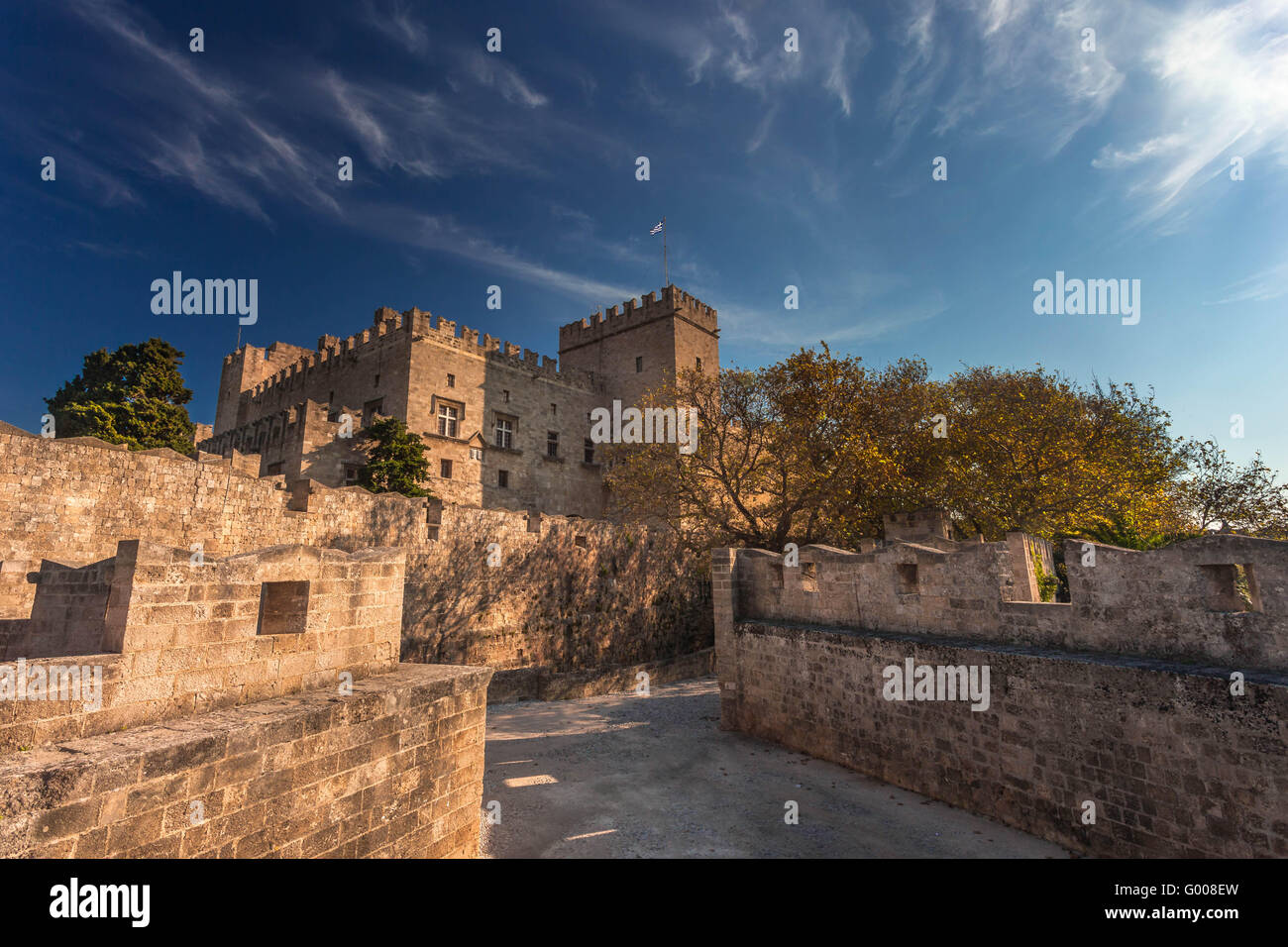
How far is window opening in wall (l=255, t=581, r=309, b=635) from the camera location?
15.3 feet

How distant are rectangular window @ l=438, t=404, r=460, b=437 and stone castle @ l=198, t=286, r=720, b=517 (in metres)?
0.05

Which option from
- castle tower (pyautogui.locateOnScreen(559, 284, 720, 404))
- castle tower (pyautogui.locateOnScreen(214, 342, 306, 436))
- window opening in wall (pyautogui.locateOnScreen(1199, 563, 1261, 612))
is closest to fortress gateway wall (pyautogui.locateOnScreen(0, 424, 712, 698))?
window opening in wall (pyautogui.locateOnScreen(1199, 563, 1261, 612))

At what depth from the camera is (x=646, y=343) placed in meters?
31.6

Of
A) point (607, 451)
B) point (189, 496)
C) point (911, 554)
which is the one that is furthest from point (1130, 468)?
point (189, 496)

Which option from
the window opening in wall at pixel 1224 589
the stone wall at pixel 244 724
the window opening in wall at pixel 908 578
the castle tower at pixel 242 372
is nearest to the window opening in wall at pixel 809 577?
the window opening in wall at pixel 908 578

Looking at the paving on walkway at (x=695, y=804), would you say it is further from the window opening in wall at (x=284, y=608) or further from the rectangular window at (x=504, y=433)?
the rectangular window at (x=504, y=433)

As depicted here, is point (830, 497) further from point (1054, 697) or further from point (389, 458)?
point (389, 458)

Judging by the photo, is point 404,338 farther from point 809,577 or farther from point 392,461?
point 809,577

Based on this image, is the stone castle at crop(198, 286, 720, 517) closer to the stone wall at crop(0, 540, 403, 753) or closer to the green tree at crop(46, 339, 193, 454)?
the green tree at crop(46, 339, 193, 454)

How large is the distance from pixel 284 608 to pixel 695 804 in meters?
6.14

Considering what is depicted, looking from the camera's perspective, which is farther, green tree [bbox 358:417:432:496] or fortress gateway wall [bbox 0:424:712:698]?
green tree [bbox 358:417:432:496]

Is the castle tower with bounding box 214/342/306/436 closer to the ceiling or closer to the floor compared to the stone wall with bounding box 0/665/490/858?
closer to the ceiling

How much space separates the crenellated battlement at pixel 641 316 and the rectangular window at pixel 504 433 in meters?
8.73
